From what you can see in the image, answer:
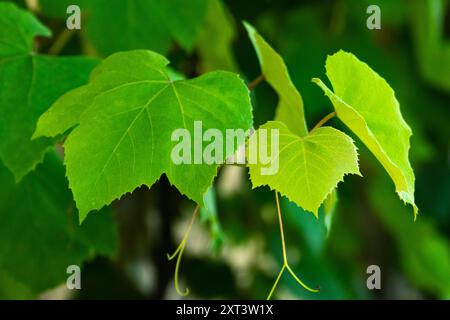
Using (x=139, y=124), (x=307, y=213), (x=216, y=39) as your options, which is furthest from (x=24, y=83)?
(x=307, y=213)

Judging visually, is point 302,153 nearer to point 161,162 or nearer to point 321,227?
point 161,162

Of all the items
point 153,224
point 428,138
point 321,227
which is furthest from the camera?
point 428,138

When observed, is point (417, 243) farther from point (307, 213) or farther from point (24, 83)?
point (24, 83)

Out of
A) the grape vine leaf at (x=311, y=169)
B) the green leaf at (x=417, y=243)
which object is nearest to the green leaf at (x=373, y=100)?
the grape vine leaf at (x=311, y=169)

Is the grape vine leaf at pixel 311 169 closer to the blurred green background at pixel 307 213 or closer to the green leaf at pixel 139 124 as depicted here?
the green leaf at pixel 139 124
